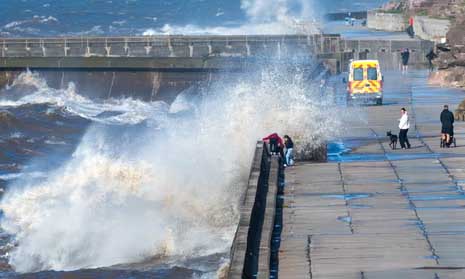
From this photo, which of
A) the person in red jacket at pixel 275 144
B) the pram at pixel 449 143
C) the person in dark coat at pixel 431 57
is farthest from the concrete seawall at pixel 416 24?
the person in red jacket at pixel 275 144

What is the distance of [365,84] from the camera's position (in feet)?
138

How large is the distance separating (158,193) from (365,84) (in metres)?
16.3

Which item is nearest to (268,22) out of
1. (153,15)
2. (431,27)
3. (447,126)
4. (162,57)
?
(153,15)

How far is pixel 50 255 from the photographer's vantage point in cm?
2505

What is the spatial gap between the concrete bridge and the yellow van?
9.72 meters

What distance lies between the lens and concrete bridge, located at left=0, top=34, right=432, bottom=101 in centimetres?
5625

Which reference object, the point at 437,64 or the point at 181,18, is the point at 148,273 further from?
the point at 181,18

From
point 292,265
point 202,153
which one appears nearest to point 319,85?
point 202,153

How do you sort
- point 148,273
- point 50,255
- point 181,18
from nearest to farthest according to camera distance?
point 148,273 → point 50,255 → point 181,18

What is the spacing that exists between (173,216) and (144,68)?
3101 cm

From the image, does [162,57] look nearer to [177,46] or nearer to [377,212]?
[177,46]

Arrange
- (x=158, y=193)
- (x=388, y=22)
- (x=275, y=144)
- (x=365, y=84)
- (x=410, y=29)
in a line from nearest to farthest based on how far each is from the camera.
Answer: (x=275, y=144) → (x=158, y=193) → (x=365, y=84) → (x=410, y=29) → (x=388, y=22)

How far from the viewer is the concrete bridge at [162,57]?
56.2m

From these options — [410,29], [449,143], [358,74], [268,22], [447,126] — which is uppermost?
[447,126]
